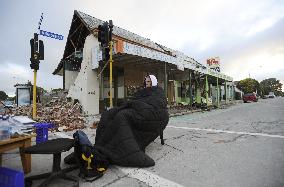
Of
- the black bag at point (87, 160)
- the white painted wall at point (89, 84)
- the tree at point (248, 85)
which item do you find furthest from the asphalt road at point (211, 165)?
the tree at point (248, 85)

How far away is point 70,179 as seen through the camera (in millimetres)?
3316

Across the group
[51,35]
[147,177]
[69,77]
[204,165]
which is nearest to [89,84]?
[69,77]

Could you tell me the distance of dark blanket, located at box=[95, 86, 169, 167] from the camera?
13.1 feet

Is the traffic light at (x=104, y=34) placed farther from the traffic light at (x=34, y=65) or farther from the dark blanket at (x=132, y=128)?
the dark blanket at (x=132, y=128)

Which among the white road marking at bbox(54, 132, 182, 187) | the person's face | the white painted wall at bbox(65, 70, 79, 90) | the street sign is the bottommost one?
the white road marking at bbox(54, 132, 182, 187)

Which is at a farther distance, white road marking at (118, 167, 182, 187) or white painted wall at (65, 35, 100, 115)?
white painted wall at (65, 35, 100, 115)

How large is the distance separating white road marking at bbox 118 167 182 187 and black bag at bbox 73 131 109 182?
1.35 ft

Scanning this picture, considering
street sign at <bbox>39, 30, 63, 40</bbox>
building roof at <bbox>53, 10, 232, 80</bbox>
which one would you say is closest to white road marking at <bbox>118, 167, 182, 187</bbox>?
street sign at <bbox>39, 30, 63, 40</bbox>

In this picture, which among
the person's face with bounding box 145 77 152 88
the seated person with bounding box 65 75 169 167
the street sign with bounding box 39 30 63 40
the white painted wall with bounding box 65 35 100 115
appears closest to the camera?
the seated person with bounding box 65 75 169 167

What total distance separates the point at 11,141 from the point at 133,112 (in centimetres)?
211

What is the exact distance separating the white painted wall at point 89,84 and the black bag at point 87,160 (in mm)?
11300

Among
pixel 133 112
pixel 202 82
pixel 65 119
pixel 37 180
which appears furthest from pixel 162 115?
pixel 202 82

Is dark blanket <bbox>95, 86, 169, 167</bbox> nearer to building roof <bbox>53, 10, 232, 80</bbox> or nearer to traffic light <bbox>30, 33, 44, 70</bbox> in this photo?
traffic light <bbox>30, 33, 44, 70</bbox>

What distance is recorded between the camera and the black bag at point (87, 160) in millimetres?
3634
